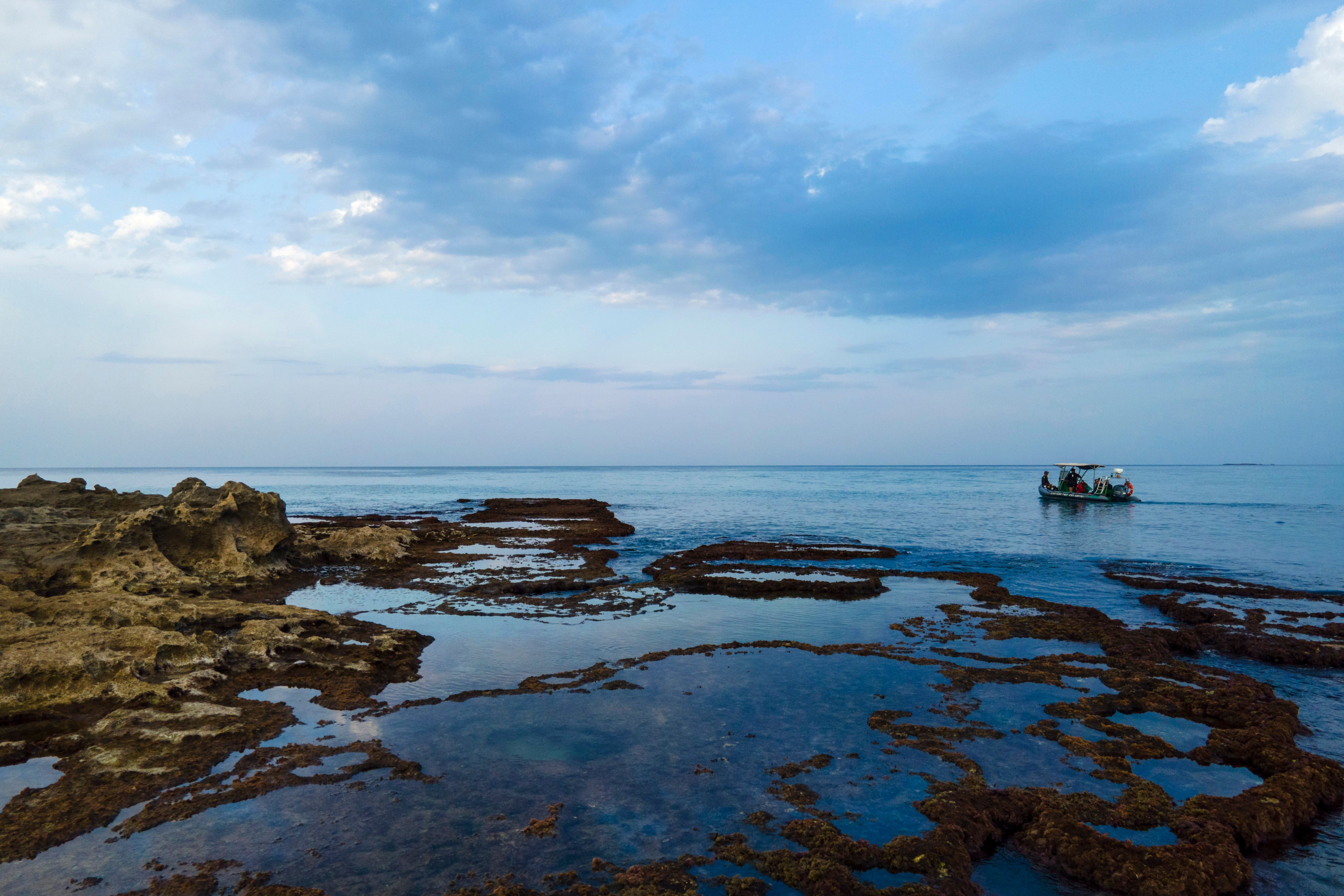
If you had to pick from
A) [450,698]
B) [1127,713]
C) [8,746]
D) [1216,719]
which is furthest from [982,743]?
[8,746]

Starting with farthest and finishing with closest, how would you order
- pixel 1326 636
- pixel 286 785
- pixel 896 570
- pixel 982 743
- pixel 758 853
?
pixel 896 570, pixel 1326 636, pixel 982 743, pixel 286 785, pixel 758 853

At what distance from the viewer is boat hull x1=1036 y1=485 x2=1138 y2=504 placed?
196 feet

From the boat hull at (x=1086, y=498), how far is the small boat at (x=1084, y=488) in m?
0.03

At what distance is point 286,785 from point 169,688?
437 centimetres

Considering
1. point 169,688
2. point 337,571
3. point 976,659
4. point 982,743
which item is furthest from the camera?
point 337,571

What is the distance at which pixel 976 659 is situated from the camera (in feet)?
46.6

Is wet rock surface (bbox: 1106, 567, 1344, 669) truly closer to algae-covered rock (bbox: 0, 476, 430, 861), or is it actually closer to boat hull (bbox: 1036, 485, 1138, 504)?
algae-covered rock (bbox: 0, 476, 430, 861)

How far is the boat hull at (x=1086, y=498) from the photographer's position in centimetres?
5959

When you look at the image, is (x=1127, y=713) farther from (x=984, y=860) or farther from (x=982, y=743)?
(x=984, y=860)

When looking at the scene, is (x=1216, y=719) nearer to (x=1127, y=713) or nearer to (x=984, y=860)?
(x=1127, y=713)

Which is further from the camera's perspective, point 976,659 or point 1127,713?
point 976,659

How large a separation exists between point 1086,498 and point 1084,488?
6.31ft

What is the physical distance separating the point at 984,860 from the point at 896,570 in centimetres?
2043

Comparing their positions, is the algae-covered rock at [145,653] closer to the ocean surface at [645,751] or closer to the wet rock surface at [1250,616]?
the ocean surface at [645,751]
